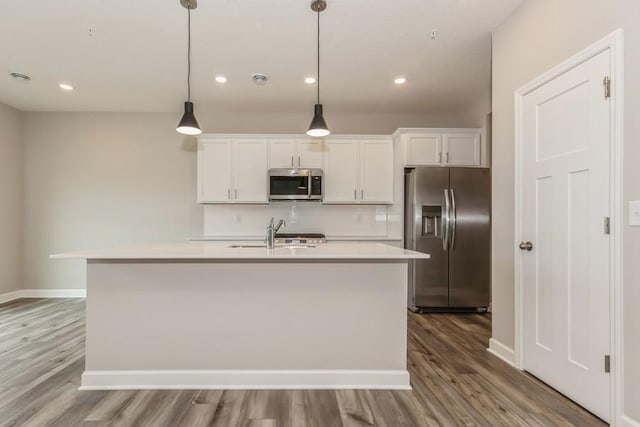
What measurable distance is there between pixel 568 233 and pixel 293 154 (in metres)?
3.23

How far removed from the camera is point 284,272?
2285 mm

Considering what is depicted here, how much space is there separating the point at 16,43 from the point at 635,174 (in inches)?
180

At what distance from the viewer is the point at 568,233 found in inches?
81.7

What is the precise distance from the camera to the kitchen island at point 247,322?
2.24 m

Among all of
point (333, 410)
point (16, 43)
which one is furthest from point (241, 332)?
point (16, 43)

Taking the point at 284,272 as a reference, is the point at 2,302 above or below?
below

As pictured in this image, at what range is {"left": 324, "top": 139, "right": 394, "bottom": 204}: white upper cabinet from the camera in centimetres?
458

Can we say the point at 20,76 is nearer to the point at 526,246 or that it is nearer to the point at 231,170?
the point at 231,170

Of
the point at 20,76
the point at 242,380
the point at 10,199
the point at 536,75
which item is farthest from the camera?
the point at 10,199

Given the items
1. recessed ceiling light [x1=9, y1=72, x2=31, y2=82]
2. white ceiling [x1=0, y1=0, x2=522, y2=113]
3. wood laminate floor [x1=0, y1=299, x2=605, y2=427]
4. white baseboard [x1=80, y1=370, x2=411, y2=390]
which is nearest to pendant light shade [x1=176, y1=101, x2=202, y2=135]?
white ceiling [x1=0, y1=0, x2=522, y2=113]

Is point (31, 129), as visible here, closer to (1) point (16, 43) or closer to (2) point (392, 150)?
(1) point (16, 43)

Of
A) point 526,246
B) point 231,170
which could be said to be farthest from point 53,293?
point 526,246

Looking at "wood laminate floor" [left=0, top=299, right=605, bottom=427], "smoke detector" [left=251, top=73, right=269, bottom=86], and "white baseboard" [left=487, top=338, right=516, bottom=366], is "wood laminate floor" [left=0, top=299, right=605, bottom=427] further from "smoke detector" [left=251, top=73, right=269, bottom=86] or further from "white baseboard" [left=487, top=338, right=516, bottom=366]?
"smoke detector" [left=251, top=73, right=269, bottom=86]

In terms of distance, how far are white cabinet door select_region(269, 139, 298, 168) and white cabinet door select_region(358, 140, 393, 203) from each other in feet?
3.04
